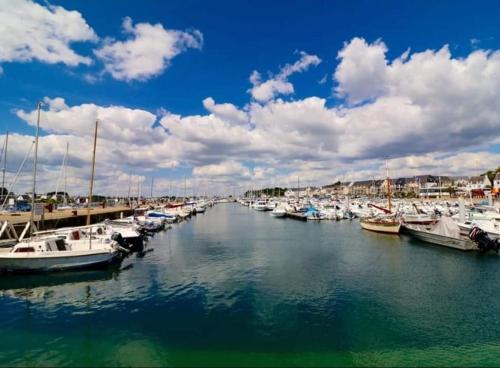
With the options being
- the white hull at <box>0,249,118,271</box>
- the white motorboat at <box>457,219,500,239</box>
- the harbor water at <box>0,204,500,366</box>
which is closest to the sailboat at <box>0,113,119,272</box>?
the white hull at <box>0,249,118,271</box>

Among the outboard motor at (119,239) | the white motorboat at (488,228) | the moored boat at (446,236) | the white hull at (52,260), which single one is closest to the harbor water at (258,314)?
the white hull at (52,260)

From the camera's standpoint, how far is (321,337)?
16375 millimetres

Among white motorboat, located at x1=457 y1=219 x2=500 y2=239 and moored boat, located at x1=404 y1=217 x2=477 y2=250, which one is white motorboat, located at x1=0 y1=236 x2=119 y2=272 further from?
white motorboat, located at x1=457 y1=219 x2=500 y2=239

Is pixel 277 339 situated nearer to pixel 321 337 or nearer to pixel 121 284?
pixel 321 337

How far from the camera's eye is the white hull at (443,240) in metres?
40.0

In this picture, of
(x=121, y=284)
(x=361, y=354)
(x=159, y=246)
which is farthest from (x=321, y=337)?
(x=159, y=246)

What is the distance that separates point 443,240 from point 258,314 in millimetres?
35723

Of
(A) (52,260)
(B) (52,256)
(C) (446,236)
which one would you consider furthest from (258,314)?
(C) (446,236)

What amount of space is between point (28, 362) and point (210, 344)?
26.5ft

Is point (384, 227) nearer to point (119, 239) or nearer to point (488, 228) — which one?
point (488, 228)

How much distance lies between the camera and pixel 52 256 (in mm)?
29078

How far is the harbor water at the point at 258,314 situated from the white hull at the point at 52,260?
34.3 inches

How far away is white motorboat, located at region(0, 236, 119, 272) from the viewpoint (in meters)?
28.3

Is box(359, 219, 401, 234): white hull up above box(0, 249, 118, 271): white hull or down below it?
above
